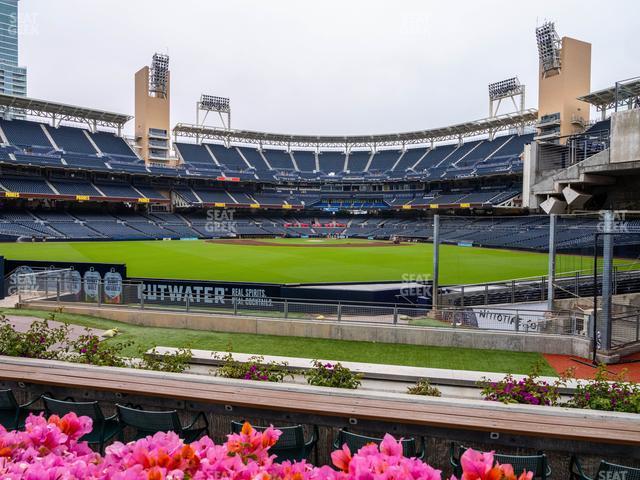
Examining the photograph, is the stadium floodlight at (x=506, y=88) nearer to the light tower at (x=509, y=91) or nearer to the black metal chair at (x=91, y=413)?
the light tower at (x=509, y=91)

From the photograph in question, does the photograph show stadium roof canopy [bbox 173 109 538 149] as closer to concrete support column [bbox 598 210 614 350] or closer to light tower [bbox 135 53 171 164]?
light tower [bbox 135 53 171 164]

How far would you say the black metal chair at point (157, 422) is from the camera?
4492mm

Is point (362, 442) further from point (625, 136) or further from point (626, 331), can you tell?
point (626, 331)

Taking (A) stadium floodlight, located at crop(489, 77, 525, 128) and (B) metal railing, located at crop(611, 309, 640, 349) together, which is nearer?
(B) metal railing, located at crop(611, 309, 640, 349)

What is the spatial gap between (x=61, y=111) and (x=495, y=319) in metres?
75.6

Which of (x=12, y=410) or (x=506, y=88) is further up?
(x=506, y=88)

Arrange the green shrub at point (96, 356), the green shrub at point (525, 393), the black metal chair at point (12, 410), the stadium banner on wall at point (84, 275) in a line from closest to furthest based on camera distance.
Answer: the black metal chair at point (12, 410)
the green shrub at point (525, 393)
the green shrub at point (96, 356)
the stadium banner on wall at point (84, 275)

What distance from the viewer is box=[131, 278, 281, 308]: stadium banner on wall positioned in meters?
14.6

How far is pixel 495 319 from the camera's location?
45.3 ft

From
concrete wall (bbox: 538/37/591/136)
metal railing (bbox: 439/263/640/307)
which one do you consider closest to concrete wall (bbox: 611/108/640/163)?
metal railing (bbox: 439/263/640/307)

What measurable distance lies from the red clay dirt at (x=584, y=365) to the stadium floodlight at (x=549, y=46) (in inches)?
2358

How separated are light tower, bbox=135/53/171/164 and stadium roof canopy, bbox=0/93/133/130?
3.56 metres

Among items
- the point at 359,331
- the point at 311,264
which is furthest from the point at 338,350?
the point at 311,264
